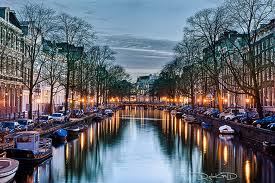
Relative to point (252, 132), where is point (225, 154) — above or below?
below

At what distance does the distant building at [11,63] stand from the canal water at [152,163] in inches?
665

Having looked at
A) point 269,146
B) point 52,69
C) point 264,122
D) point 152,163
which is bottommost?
point 152,163

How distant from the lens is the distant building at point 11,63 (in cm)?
6275

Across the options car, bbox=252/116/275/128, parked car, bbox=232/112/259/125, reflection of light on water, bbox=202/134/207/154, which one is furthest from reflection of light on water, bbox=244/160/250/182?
parked car, bbox=232/112/259/125

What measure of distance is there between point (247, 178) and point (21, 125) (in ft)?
94.3

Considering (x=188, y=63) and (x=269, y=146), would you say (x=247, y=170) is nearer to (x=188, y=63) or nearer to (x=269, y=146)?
(x=269, y=146)

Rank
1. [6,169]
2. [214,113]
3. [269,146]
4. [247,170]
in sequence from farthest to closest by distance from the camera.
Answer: [214,113]
[269,146]
[247,170]
[6,169]

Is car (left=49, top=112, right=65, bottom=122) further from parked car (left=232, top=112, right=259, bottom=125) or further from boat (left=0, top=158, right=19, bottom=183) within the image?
boat (left=0, top=158, right=19, bottom=183)

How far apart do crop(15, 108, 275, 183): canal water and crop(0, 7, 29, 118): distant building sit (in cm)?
1690

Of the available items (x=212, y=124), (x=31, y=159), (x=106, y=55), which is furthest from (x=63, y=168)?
(x=106, y=55)

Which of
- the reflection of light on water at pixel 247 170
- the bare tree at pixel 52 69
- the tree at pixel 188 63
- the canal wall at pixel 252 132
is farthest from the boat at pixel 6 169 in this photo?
the tree at pixel 188 63

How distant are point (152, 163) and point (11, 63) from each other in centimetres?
3177

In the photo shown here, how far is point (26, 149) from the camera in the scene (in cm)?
3509

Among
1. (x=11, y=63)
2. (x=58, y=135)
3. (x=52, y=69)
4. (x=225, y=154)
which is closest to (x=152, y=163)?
(x=225, y=154)
